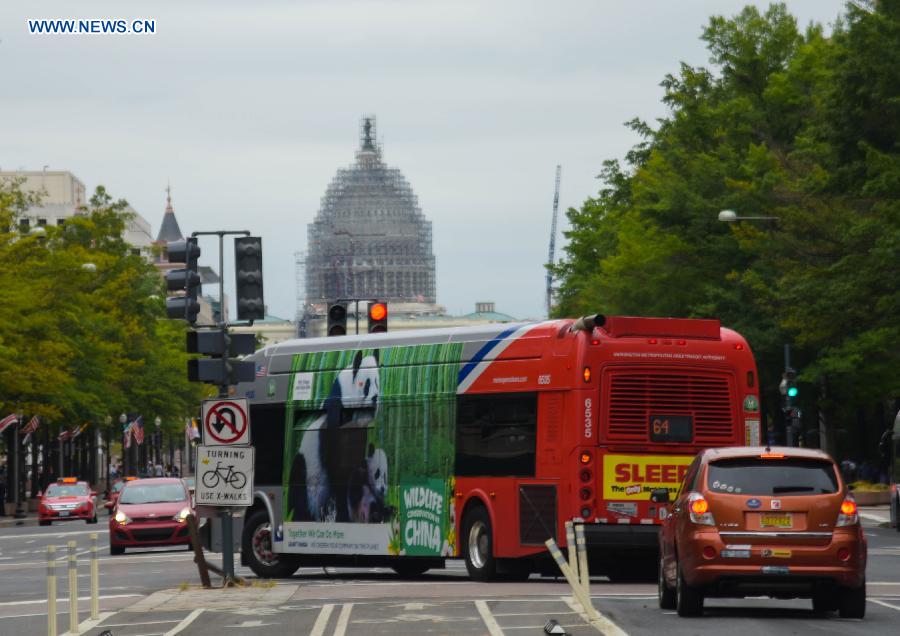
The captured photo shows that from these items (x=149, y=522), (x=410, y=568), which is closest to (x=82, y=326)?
(x=149, y=522)

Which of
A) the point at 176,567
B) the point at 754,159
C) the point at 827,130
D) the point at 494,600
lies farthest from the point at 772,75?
the point at 494,600

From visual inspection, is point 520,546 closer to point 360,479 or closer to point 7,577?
point 360,479

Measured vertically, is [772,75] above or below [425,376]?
Answer: above

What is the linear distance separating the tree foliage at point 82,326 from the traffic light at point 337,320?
31.1 meters

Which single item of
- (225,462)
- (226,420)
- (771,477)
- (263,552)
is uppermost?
(226,420)

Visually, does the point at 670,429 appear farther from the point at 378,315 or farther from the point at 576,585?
the point at 378,315

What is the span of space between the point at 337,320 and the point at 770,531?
15.2 metres

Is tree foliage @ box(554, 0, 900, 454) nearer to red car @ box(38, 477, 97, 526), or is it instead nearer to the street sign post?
red car @ box(38, 477, 97, 526)

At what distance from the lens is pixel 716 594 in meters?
18.7

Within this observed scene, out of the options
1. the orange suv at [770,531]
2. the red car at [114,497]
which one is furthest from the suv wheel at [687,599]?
the red car at [114,497]

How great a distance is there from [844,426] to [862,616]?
63.8m

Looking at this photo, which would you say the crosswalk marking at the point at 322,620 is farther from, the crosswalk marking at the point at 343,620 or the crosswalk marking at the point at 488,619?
the crosswalk marking at the point at 488,619

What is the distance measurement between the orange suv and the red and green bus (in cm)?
521

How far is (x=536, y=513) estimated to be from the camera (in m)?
24.4
